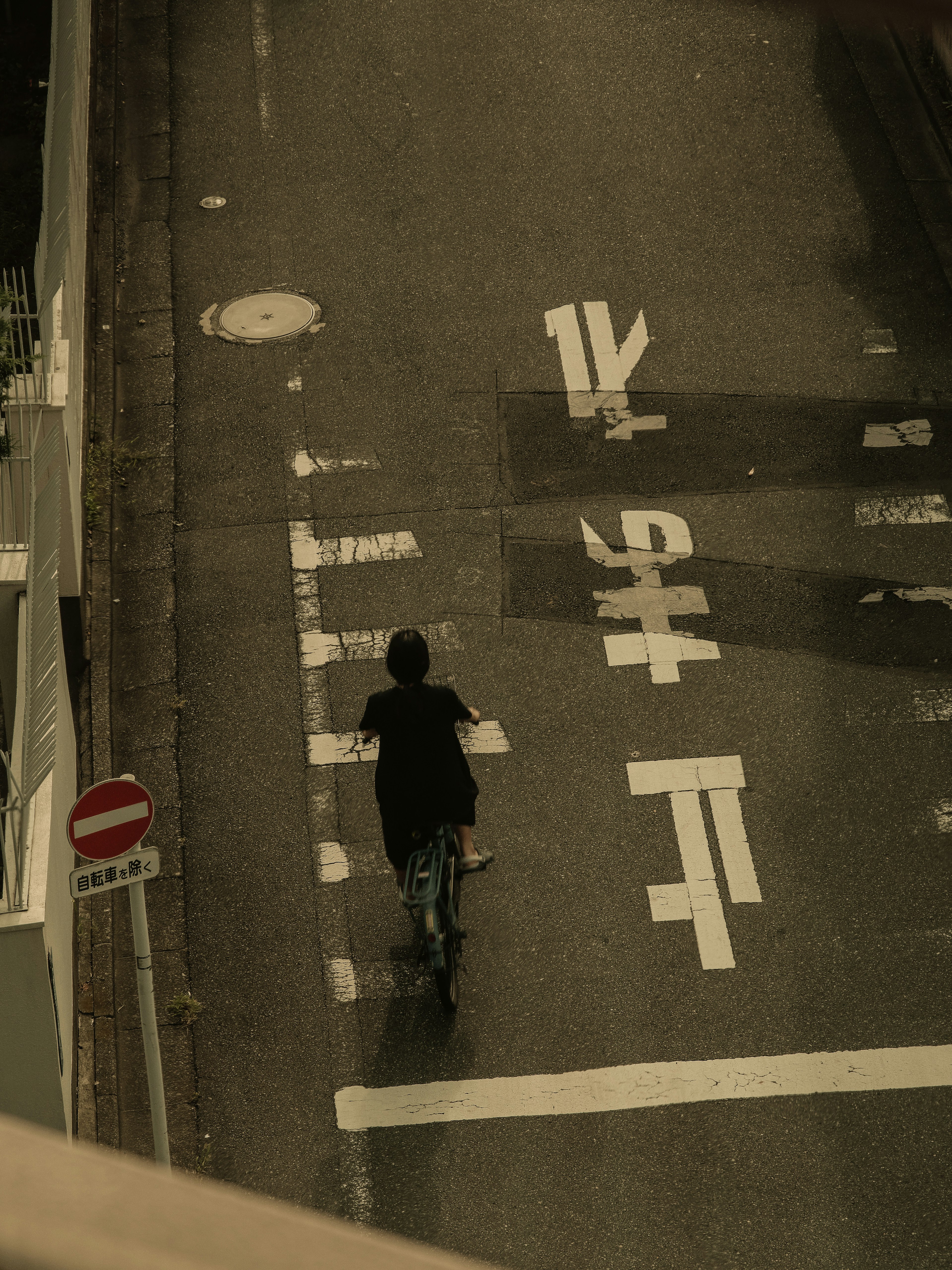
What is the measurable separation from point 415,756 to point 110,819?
4.83 feet

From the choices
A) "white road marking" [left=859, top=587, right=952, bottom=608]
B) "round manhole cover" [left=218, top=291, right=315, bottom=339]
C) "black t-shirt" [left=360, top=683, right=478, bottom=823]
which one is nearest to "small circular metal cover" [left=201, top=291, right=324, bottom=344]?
"round manhole cover" [left=218, top=291, right=315, bottom=339]

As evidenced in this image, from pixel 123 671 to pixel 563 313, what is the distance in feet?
15.7

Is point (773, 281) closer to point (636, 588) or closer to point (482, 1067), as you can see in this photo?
point (636, 588)

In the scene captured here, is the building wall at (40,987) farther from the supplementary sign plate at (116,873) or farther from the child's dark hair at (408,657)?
the child's dark hair at (408,657)

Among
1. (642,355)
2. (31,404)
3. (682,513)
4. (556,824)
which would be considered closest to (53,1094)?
(556,824)

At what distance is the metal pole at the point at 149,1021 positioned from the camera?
578 centimetres

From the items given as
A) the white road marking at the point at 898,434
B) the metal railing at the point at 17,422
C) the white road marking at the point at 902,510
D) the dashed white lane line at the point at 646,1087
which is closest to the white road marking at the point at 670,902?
the dashed white lane line at the point at 646,1087

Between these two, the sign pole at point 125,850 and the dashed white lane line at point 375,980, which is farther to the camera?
the dashed white lane line at point 375,980

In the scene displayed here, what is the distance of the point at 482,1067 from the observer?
23.4 feet

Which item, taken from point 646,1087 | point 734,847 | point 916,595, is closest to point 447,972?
point 646,1087

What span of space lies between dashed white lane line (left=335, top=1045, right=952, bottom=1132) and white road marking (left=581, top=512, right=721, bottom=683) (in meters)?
2.66

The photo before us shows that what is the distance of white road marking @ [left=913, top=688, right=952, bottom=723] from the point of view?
28.7 feet

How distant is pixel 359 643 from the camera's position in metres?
9.35

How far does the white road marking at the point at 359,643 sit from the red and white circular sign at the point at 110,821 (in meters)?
3.28
